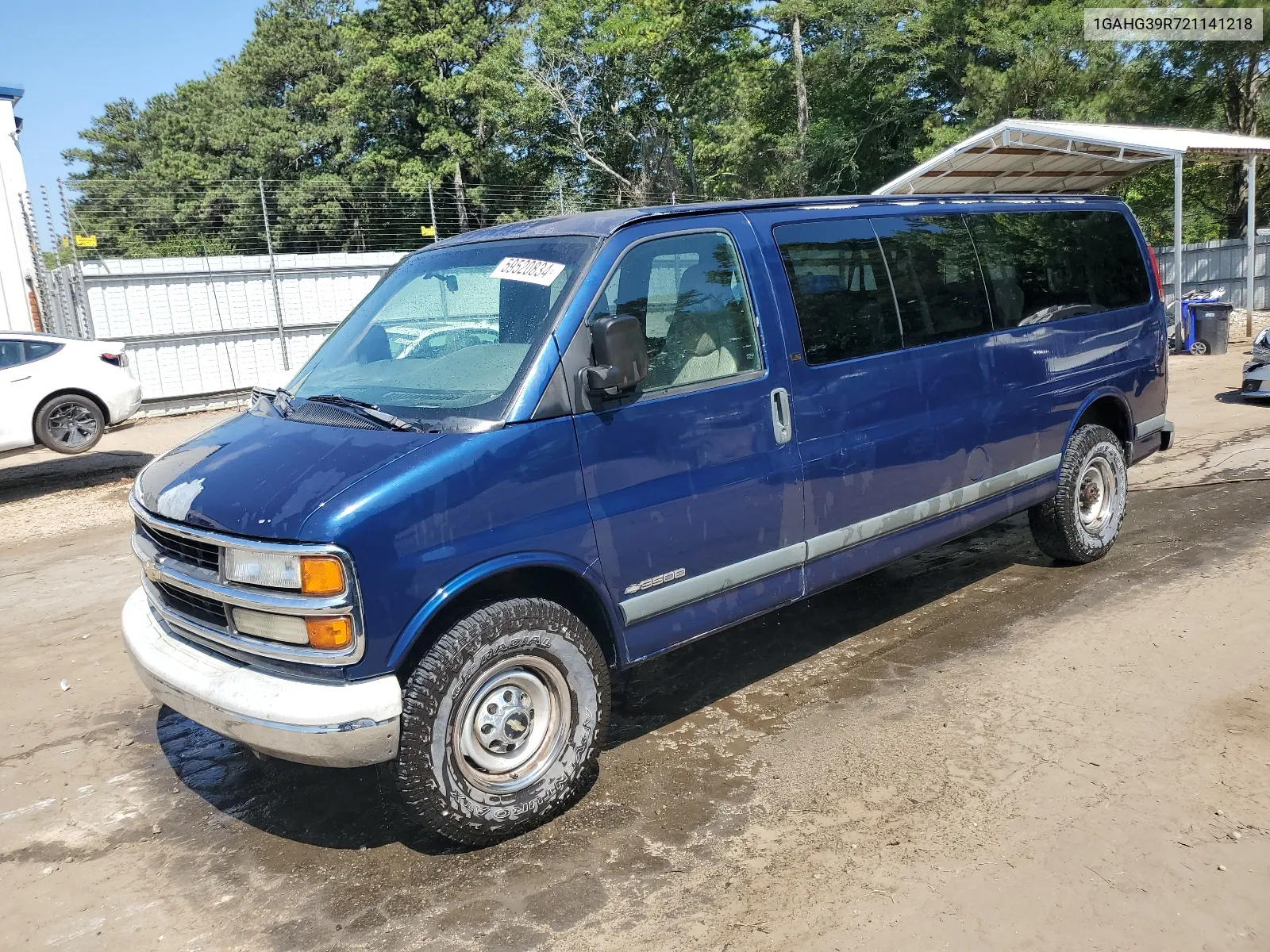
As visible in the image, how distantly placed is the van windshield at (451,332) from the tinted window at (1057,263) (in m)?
2.69

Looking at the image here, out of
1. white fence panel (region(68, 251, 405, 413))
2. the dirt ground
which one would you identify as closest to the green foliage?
white fence panel (region(68, 251, 405, 413))

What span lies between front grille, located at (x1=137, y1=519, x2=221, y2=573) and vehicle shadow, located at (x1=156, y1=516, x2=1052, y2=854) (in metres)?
1.10

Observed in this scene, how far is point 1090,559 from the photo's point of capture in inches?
243

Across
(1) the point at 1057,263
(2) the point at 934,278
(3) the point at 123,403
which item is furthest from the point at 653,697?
(3) the point at 123,403

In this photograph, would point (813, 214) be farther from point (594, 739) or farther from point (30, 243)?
point (30, 243)

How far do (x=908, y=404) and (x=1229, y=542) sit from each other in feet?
10.1

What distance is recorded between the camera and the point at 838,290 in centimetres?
451

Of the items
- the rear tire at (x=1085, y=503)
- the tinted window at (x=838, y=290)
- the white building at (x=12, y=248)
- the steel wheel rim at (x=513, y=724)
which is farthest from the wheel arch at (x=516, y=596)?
the white building at (x=12, y=248)

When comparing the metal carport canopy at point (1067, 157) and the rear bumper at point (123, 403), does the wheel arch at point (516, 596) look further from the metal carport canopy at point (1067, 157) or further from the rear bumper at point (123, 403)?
the metal carport canopy at point (1067, 157)

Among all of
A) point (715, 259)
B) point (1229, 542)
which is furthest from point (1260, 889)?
point (1229, 542)

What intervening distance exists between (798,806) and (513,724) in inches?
43.6

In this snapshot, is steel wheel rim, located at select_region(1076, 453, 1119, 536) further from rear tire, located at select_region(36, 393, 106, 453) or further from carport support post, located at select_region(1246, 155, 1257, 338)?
carport support post, located at select_region(1246, 155, 1257, 338)

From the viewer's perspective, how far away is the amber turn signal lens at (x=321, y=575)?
3055mm

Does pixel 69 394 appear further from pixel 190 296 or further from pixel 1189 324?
pixel 1189 324
